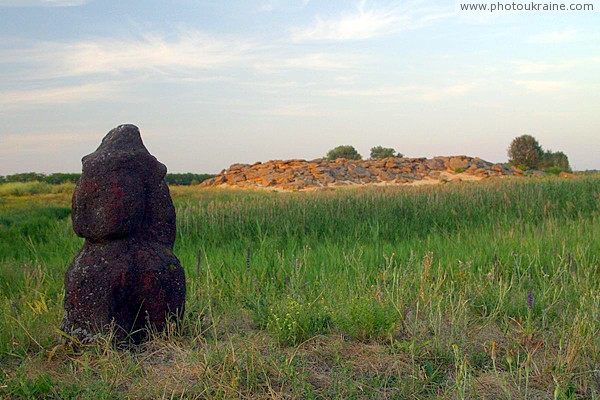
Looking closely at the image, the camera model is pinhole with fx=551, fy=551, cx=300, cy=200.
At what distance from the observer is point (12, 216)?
1316 centimetres

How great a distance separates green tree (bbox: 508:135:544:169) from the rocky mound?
36.0 ft

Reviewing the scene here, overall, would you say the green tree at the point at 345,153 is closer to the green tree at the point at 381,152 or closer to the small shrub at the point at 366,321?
the green tree at the point at 381,152

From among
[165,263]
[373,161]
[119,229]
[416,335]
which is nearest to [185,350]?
[165,263]

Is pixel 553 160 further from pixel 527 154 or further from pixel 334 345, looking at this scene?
pixel 334 345

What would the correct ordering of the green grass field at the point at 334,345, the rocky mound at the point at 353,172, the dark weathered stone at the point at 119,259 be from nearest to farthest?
the green grass field at the point at 334,345 < the dark weathered stone at the point at 119,259 < the rocky mound at the point at 353,172

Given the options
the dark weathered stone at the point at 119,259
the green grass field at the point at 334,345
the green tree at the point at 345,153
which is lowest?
the green grass field at the point at 334,345

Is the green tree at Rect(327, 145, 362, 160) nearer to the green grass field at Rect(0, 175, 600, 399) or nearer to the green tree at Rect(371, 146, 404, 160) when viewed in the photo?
the green tree at Rect(371, 146, 404, 160)

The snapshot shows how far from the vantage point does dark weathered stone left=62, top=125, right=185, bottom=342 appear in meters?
4.48

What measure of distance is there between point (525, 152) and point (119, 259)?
3989 centimetres

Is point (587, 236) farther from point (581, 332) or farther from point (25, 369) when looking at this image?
point (25, 369)

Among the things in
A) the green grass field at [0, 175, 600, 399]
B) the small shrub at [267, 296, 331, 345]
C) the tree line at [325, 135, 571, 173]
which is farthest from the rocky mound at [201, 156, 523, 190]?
the small shrub at [267, 296, 331, 345]

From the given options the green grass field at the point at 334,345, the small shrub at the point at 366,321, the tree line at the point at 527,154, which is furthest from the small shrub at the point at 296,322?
the tree line at the point at 527,154

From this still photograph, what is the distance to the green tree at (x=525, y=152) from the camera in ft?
131

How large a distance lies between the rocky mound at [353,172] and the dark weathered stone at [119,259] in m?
18.7
